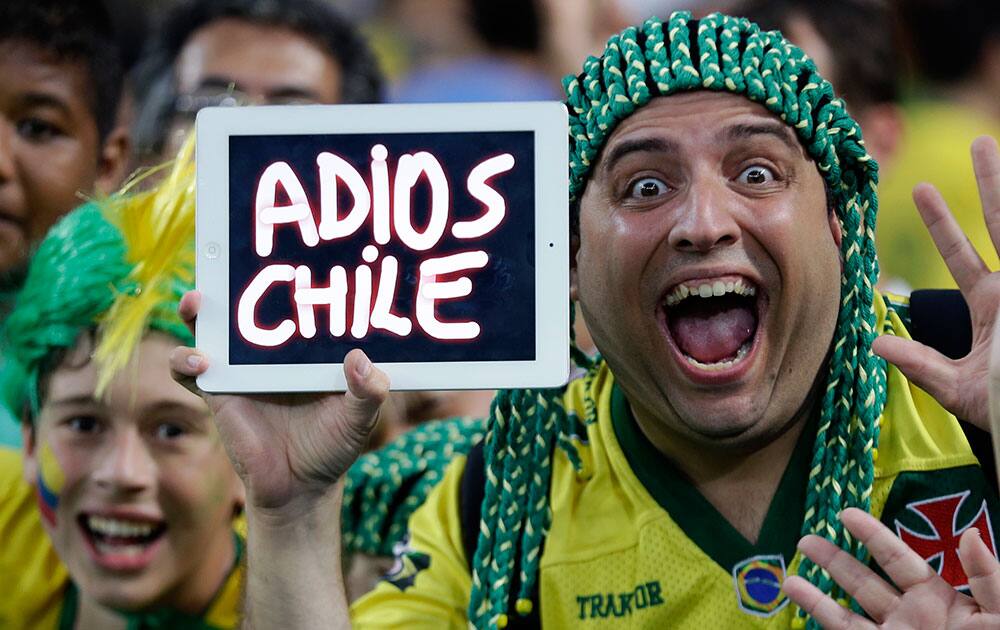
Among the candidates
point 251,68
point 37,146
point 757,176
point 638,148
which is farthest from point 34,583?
point 757,176

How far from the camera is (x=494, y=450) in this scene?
1.86 meters

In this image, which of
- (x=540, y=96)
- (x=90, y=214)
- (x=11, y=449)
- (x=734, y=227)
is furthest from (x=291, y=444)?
(x=540, y=96)

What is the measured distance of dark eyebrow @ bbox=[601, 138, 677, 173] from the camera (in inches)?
67.2

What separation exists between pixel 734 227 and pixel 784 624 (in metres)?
0.50

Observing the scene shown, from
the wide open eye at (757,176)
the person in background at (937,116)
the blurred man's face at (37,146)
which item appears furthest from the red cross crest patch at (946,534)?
the blurred man's face at (37,146)

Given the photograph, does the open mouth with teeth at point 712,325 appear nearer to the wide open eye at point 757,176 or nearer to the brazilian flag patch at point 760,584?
the wide open eye at point 757,176

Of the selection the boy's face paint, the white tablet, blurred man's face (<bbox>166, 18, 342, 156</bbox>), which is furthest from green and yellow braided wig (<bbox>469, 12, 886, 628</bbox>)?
blurred man's face (<bbox>166, 18, 342, 156</bbox>)

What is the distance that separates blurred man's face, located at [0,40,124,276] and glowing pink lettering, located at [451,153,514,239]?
61.9 inches

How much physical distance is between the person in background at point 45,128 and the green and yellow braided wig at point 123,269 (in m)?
0.59

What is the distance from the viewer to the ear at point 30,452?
232cm

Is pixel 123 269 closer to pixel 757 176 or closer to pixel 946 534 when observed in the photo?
pixel 757 176

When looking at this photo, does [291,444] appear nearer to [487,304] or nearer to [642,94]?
[487,304]

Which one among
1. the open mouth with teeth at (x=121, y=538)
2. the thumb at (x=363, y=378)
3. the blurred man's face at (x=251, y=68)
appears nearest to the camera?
the thumb at (x=363, y=378)

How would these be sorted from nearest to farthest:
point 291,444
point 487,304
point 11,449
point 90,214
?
point 487,304
point 291,444
point 90,214
point 11,449
